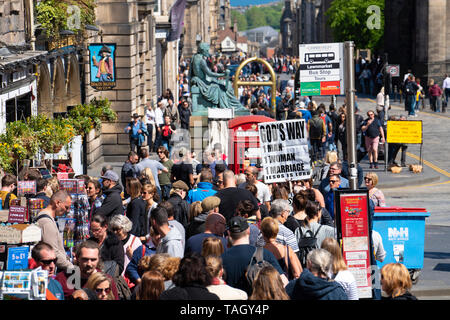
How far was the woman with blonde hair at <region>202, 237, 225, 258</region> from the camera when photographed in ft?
30.5

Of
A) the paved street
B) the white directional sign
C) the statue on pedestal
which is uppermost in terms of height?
the white directional sign

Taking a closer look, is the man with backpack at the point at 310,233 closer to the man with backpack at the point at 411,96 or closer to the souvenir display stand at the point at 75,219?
the souvenir display stand at the point at 75,219

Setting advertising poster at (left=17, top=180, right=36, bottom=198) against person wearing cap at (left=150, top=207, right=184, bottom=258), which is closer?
person wearing cap at (left=150, top=207, right=184, bottom=258)

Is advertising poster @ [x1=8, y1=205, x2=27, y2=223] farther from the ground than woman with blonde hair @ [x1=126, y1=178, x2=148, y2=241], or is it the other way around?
advertising poster @ [x1=8, y1=205, x2=27, y2=223]

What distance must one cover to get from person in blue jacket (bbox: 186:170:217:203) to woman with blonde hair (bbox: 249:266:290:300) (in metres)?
6.03

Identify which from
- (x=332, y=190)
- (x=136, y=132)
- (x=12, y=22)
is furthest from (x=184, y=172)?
(x=136, y=132)

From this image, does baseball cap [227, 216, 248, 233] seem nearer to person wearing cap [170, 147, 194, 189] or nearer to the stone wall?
person wearing cap [170, 147, 194, 189]

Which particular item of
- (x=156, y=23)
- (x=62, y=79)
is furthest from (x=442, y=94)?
(x=62, y=79)

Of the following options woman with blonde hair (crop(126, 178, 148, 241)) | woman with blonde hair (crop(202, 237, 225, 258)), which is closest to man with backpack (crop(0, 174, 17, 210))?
woman with blonde hair (crop(126, 178, 148, 241))

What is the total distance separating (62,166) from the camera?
18594 mm

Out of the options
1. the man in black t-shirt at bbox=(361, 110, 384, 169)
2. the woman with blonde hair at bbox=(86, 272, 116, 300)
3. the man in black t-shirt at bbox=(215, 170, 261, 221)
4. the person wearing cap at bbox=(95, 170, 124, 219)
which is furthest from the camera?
the man in black t-shirt at bbox=(361, 110, 384, 169)

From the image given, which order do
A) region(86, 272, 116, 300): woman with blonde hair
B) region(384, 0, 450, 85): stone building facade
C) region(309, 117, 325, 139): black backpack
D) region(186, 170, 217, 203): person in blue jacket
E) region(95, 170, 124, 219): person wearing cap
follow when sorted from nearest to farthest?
region(86, 272, 116, 300): woman with blonde hair, region(95, 170, 124, 219): person wearing cap, region(186, 170, 217, 203): person in blue jacket, region(309, 117, 325, 139): black backpack, region(384, 0, 450, 85): stone building facade

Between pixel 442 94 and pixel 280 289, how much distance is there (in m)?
42.5
